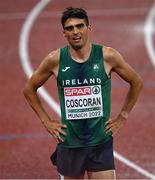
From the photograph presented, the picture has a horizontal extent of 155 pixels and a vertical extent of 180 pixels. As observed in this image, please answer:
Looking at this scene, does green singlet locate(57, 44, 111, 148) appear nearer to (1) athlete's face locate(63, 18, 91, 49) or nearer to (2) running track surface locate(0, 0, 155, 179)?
(1) athlete's face locate(63, 18, 91, 49)

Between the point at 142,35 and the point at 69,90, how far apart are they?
27.6 ft

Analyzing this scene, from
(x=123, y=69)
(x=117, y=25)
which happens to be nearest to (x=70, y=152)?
(x=123, y=69)

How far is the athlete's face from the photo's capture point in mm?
5566

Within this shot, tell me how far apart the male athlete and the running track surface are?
2.20 meters

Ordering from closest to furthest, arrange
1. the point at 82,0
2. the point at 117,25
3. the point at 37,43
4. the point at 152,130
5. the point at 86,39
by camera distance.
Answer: the point at 86,39
the point at 152,130
the point at 37,43
the point at 117,25
the point at 82,0

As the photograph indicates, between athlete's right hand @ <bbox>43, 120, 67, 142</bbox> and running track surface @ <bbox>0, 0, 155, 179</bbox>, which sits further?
running track surface @ <bbox>0, 0, 155, 179</bbox>

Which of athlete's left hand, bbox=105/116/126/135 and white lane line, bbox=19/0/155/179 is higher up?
athlete's left hand, bbox=105/116/126/135

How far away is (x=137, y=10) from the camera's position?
15625 millimetres

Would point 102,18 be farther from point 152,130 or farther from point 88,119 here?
point 88,119

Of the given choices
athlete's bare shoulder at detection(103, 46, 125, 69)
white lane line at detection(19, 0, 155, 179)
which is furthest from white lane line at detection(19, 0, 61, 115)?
athlete's bare shoulder at detection(103, 46, 125, 69)

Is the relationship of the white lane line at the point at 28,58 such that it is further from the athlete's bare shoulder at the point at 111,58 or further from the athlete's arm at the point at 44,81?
the athlete's bare shoulder at the point at 111,58

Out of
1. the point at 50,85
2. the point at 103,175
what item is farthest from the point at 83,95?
the point at 50,85

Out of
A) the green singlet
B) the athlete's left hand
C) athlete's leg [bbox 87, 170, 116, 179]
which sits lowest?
athlete's leg [bbox 87, 170, 116, 179]

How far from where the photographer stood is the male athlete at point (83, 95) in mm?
5660
